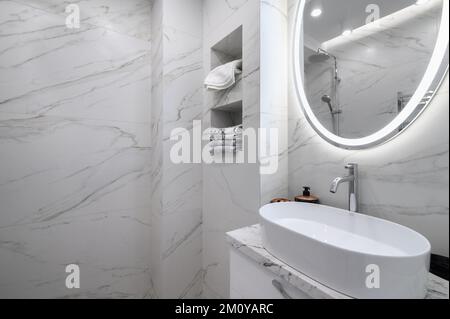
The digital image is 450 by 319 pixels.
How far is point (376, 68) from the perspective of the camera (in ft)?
2.75

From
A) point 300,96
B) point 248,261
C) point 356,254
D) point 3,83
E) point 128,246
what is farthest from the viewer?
point 128,246

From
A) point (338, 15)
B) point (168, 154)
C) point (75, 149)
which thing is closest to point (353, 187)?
point (338, 15)

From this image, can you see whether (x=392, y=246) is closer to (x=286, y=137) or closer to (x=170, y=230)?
(x=286, y=137)

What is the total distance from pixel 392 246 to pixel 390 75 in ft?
2.00

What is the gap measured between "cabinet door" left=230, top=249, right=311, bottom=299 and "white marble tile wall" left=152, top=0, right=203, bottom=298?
697 millimetres

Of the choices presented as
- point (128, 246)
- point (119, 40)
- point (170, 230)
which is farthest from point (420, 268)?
point (119, 40)

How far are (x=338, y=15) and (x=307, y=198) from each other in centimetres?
84

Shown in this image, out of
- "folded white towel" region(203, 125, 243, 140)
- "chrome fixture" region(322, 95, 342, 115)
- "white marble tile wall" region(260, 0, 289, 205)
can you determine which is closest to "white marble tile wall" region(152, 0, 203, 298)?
"folded white towel" region(203, 125, 243, 140)

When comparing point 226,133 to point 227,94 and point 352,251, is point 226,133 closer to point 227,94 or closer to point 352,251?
point 227,94

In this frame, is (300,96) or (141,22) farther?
(141,22)

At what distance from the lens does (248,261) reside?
764 mm

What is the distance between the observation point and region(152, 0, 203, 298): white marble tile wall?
1.40 meters
